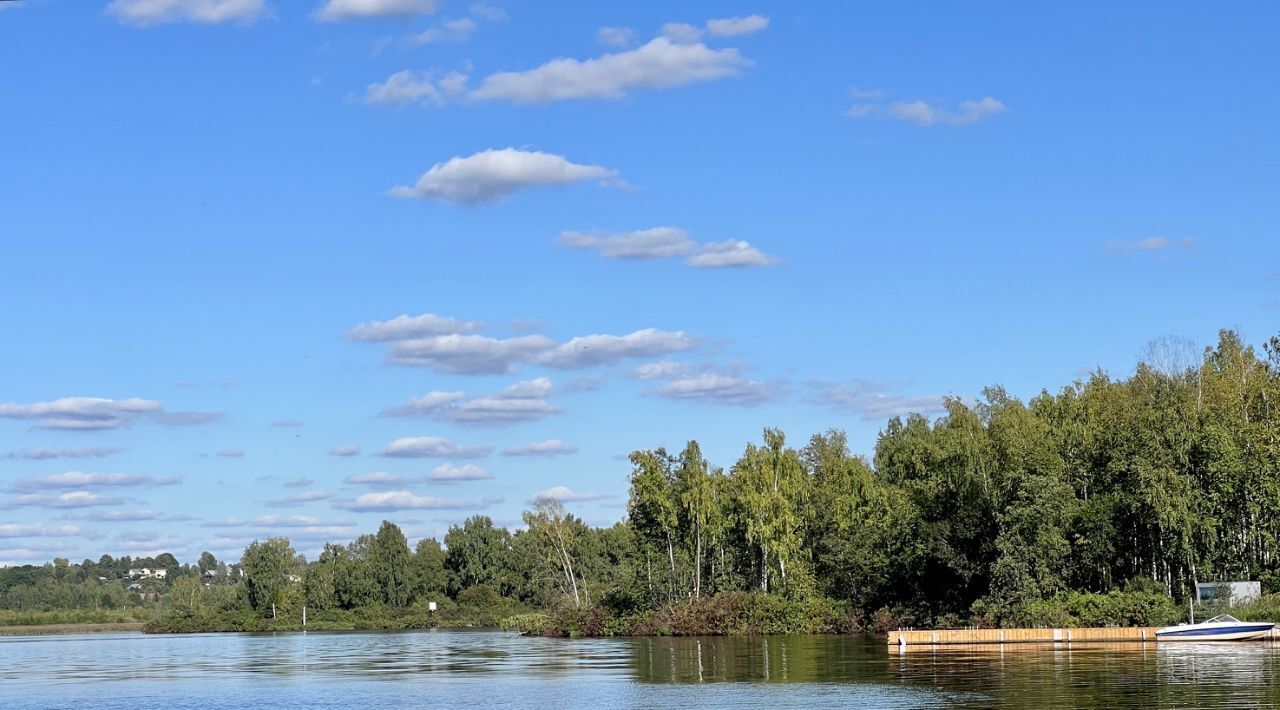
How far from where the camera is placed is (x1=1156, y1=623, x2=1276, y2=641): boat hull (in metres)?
80.1

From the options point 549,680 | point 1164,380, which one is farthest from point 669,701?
point 1164,380

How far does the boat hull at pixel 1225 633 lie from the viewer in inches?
3152

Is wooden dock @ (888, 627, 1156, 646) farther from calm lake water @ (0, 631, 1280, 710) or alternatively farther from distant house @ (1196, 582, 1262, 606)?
distant house @ (1196, 582, 1262, 606)

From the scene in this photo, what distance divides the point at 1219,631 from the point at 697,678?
112 feet

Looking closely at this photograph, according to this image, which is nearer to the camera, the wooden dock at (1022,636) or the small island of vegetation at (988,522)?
the wooden dock at (1022,636)

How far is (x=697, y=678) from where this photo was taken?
6631 cm

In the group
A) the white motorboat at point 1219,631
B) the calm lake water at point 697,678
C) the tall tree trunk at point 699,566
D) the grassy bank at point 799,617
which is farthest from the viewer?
the tall tree trunk at point 699,566

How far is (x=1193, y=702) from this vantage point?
149 feet

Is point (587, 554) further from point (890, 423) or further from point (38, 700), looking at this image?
point (38, 700)

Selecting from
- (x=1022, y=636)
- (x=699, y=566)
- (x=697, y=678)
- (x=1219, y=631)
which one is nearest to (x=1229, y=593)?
(x=1219, y=631)

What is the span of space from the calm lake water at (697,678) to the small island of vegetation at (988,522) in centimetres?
1045

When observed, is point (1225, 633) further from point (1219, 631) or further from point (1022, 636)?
point (1022, 636)

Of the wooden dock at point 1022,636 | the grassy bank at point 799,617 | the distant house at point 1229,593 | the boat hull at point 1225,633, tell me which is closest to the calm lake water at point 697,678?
the boat hull at point 1225,633

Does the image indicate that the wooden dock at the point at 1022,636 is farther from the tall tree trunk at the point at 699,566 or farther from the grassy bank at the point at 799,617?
the tall tree trunk at the point at 699,566
